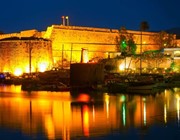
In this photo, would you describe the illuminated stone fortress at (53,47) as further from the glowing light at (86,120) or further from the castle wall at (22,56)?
the glowing light at (86,120)

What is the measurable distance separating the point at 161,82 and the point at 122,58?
42.0ft

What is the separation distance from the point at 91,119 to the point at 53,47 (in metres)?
27.8

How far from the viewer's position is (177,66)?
42688 millimetres

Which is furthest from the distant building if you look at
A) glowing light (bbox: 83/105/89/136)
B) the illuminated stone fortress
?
glowing light (bbox: 83/105/89/136)

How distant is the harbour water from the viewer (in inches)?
499

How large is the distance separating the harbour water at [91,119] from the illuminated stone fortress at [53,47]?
43.0 feet

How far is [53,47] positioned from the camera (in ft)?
140

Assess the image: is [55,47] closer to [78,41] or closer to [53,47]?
[53,47]

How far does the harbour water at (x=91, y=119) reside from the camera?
499 inches

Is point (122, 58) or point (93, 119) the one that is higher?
point (122, 58)

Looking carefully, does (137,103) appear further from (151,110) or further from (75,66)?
(75,66)

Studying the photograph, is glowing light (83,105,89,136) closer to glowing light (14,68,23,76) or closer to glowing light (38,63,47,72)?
glowing light (38,63,47,72)

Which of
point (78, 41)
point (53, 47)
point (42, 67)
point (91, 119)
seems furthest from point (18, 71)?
point (91, 119)

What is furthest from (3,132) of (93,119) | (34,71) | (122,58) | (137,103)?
(122,58)
